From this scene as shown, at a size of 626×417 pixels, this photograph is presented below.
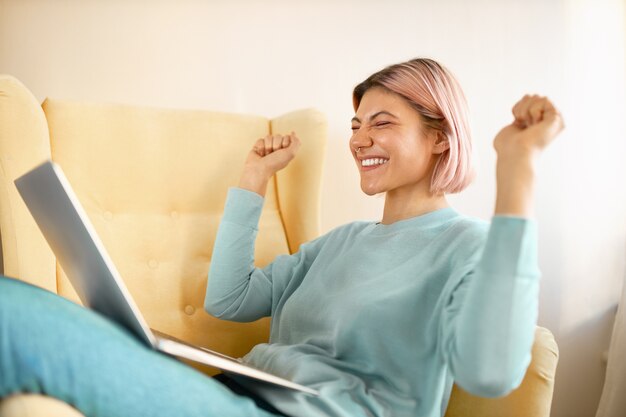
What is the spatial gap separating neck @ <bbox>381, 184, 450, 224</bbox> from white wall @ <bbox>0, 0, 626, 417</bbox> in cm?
52

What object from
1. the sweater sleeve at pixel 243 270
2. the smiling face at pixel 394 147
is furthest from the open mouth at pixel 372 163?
the sweater sleeve at pixel 243 270

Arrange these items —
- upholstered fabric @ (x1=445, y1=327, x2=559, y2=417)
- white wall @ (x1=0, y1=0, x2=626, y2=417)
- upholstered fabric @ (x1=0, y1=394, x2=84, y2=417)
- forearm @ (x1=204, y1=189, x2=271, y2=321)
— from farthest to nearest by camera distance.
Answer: white wall @ (x1=0, y1=0, x2=626, y2=417) → forearm @ (x1=204, y1=189, x2=271, y2=321) → upholstered fabric @ (x1=445, y1=327, x2=559, y2=417) → upholstered fabric @ (x1=0, y1=394, x2=84, y2=417)

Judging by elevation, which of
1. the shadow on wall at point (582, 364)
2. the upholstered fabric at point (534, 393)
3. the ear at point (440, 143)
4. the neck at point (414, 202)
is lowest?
the shadow on wall at point (582, 364)

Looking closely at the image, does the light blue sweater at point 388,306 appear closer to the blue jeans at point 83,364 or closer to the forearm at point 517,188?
the forearm at point 517,188

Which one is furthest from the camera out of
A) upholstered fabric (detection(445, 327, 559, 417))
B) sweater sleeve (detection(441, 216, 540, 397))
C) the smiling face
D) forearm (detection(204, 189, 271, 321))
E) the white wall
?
the white wall

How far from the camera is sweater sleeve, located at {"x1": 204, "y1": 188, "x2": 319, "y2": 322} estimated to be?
45.6 inches

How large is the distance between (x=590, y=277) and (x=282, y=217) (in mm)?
964

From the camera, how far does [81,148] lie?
1.24 m

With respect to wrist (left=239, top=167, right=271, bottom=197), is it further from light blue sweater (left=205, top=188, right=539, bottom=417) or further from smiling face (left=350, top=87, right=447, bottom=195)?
smiling face (left=350, top=87, right=447, bottom=195)

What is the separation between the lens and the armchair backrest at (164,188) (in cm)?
123

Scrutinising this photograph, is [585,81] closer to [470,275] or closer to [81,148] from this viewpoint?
[470,275]

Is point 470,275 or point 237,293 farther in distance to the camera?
point 237,293

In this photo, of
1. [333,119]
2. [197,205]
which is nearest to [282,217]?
[197,205]

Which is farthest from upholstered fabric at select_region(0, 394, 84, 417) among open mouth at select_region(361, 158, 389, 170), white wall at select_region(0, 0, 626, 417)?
white wall at select_region(0, 0, 626, 417)
